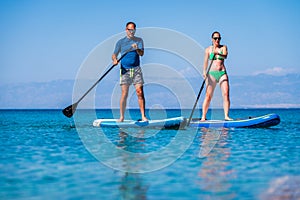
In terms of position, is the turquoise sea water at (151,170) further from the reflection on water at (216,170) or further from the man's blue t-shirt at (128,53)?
the man's blue t-shirt at (128,53)

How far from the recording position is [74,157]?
802cm

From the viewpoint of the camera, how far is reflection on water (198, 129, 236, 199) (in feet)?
17.6

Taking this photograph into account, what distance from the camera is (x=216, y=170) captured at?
21.7 feet

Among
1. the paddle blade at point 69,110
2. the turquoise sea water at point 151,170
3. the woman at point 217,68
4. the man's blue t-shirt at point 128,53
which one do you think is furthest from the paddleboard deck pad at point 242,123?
the paddle blade at point 69,110

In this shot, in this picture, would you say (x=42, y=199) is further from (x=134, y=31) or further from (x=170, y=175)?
(x=134, y=31)

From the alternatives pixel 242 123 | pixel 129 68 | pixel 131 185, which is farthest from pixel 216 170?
pixel 242 123

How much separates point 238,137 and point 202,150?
3.15 meters

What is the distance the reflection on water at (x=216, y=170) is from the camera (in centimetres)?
537

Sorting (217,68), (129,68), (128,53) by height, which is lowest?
(129,68)

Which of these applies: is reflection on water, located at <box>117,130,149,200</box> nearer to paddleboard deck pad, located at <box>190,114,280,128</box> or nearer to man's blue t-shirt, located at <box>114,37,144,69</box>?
man's blue t-shirt, located at <box>114,37,144,69</box>

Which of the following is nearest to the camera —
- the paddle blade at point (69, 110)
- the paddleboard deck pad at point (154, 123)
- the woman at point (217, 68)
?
the paddleboard deck pad at point (154, 123)

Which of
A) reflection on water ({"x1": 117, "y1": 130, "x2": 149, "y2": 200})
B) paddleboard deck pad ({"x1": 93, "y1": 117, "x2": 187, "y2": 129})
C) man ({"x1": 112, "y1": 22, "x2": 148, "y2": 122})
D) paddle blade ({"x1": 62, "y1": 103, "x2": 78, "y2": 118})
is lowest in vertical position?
reflection on water ({"x1": 117, "y1": 130, "x2": 149, "y2": 200})

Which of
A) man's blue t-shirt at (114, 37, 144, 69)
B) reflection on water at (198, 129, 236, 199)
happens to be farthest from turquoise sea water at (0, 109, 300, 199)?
man's blue t-shirt at (114, 37, 144, 69)

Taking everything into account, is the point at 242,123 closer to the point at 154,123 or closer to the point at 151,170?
the point at 154,123
